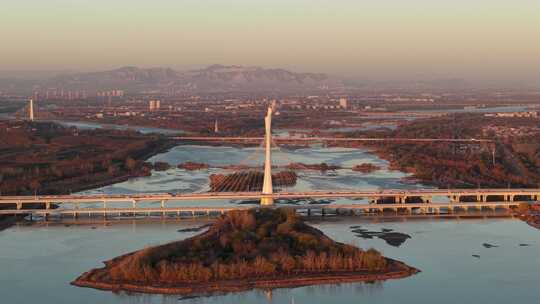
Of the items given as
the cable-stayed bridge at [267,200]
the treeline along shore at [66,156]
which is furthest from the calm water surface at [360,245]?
the treeline along shore at [66,156]

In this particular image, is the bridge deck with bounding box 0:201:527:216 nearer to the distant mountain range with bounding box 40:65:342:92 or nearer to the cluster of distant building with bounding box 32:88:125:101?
the cluster of distant building with bounding box 32:88:125:101

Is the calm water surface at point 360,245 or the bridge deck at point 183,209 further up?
the bridge deck at point 183,209

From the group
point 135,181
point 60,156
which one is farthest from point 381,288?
point 60,156

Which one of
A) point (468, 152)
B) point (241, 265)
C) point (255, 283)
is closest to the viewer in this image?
point (255, 283)

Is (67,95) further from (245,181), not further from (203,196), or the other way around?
(203,196)

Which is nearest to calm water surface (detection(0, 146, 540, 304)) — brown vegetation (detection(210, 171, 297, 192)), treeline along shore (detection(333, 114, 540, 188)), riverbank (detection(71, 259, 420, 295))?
riverbank (detection(71, 259, 420, 295))

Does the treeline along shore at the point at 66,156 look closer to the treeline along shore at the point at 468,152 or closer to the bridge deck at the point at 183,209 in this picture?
the bridge deck at the point at 183,209

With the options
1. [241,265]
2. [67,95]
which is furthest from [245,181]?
[67,95]
